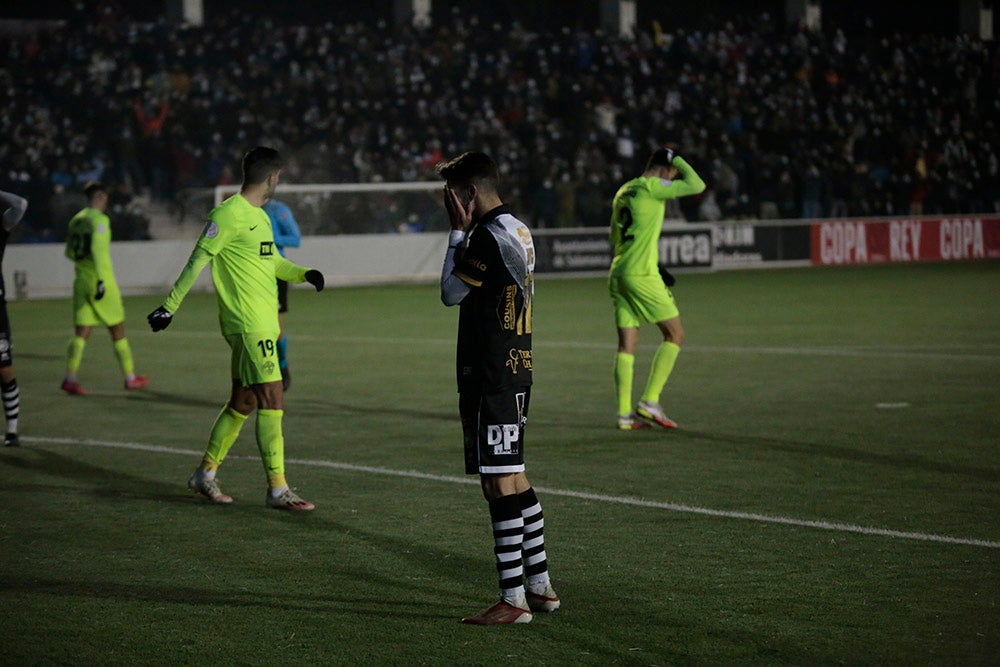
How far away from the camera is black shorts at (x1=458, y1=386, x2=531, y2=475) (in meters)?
5.83

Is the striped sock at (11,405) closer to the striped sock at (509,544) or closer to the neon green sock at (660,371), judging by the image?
the neon green sock at (660,371)

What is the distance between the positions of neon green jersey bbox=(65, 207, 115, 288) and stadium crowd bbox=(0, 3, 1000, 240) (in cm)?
1470

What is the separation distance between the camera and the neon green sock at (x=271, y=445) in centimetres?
831

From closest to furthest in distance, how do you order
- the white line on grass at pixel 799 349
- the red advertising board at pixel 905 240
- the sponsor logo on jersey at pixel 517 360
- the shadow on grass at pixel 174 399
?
1. the sponsor logo on jersey at pixel 517 360
2. the shadow on grass at pixel 174 399
3. the white line on grass at pixel 799 349
4. the red advertising board at pixel 905 240

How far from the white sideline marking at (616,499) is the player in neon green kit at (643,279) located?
2.53 metres

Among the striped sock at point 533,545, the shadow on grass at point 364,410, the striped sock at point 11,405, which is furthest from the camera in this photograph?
the shadow on grass at point 364,410

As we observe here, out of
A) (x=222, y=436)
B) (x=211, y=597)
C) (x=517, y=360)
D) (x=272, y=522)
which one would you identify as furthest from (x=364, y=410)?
(x=517, y=360)

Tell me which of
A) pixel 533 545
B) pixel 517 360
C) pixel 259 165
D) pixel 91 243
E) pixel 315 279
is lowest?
pixel 533 545

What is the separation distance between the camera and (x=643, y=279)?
1148 centimetres

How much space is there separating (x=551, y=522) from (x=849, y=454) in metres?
2.97

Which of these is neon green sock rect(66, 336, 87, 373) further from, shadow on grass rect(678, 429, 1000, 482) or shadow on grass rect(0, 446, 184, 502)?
shadow on grass rect(678, 429, 1000, 482)

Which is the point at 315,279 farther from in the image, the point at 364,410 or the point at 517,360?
the point at 364,410

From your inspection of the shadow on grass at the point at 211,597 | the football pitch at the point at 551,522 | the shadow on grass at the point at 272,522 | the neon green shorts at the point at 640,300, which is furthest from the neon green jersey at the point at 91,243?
the shadow on grass at the point at 211,597

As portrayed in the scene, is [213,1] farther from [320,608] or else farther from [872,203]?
[320,608]
